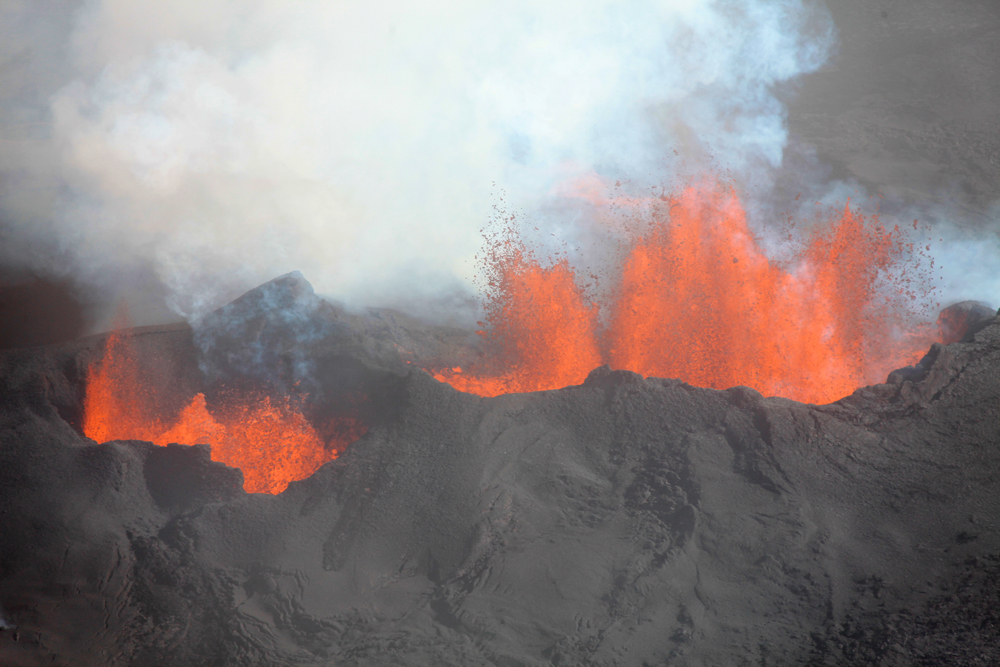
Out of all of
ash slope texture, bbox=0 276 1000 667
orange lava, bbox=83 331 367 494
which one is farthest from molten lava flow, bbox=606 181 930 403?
orange lava, bbox=83 331 367 494

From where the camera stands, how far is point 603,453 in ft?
20.8

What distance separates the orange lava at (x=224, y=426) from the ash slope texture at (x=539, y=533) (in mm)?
330

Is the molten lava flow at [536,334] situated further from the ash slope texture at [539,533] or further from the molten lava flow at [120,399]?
the molten lava flow at [120,399]

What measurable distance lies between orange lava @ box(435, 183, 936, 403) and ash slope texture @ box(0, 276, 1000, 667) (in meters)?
2.02

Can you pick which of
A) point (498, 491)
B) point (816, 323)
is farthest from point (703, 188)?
point (498, 491)

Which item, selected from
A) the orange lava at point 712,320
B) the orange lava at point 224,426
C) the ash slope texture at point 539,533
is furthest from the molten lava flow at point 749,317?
the orange lava at point 224,426

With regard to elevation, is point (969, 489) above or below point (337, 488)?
above

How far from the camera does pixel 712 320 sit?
29.6 ft

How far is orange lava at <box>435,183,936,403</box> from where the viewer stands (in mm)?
8695

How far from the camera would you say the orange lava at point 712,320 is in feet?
28.5

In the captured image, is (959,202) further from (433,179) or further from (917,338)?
(433,179)

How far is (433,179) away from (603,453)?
23.8ft

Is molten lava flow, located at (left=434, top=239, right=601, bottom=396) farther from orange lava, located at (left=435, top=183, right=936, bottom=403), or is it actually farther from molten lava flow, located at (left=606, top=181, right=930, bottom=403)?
molten lava flow, located at (left=606, top=181, right=930, bottom=403)

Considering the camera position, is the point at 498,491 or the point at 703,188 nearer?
the point at 498,491
